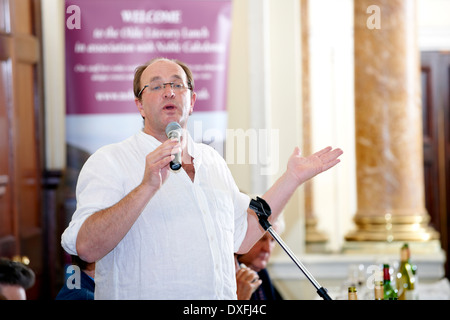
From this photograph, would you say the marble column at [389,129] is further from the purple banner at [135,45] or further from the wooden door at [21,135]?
the wooden door at [21,135]

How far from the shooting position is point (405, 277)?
309cm

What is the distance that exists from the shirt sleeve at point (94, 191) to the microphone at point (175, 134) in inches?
5.8

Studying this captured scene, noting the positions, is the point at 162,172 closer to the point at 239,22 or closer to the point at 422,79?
the point at 239,22

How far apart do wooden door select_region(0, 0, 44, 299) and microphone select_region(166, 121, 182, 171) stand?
8.97 ft

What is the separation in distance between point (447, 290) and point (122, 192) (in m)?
2.33

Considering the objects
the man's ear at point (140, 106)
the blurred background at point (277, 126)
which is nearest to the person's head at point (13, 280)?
the man's ear at point (140, 106)

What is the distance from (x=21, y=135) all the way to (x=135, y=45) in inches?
66.6

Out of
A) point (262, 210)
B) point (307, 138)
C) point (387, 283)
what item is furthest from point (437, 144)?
point (262, 210)

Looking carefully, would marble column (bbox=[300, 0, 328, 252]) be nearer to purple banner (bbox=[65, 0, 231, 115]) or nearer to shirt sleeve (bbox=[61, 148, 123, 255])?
purple banner (bbox=[65, 0, 231, 115])

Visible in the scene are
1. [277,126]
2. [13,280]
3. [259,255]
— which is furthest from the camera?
[277,126]

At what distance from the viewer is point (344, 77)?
6.02 m

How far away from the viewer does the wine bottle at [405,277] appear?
2.99 m

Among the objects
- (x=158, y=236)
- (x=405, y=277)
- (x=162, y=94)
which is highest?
(x=162, y=94)

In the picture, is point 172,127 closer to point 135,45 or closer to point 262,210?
point 262,210
